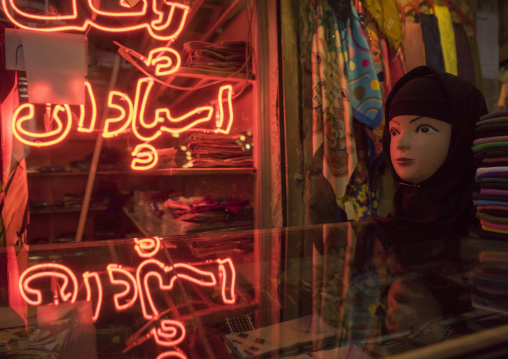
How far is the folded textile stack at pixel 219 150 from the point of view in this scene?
1.90 m

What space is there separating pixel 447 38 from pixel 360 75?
2.00ft

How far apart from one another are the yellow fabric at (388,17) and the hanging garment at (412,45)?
0.30ft

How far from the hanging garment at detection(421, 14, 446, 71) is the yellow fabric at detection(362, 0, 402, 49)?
185mm

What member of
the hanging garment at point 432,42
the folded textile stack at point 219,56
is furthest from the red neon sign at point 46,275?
the hanging garment at point 432,42

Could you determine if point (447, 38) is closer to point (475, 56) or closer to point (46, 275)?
point (475, 56)

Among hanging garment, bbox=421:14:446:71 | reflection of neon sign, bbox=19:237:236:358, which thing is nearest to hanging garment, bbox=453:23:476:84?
hanging garment, bbox=421:14:446:71

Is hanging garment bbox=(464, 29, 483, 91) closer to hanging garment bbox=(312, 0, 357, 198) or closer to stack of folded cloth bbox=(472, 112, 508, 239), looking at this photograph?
hanging garment bbox=(312, 0, 357, 198)

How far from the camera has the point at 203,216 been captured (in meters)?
1.82

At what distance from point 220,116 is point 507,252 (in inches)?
54.7

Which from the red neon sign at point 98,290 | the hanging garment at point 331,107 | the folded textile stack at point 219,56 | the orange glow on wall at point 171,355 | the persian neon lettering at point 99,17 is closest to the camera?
the orange glow on wall at point 171,355

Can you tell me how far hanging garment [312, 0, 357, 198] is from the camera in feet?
5.25

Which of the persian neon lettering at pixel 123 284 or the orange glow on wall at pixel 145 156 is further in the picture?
the orange glow on wall at pixel 145 156

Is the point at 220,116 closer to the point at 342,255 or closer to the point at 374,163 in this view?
the point at 374,163

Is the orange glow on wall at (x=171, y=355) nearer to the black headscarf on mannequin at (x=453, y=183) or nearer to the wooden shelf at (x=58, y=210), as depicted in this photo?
the black headscarf on mannequin at (x=453, y=183)
